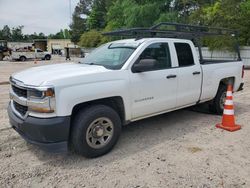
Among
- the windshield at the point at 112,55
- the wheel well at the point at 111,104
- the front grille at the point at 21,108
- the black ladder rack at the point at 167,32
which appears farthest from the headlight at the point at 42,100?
the black ladder rack at the point at 167,32

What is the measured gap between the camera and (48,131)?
11.0 ft

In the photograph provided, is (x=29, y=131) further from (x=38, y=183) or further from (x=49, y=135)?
(x=38, y=183)

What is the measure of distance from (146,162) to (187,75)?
2.12 metres

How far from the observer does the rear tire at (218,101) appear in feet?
20.2

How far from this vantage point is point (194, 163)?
3.72 metres

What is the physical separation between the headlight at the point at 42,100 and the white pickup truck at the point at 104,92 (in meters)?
0.01

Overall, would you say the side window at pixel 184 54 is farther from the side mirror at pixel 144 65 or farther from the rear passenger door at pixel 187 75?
the side mirror at pixel 144 65

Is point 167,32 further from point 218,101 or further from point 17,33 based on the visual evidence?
point 17,33

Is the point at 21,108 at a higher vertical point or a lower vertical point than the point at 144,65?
lower

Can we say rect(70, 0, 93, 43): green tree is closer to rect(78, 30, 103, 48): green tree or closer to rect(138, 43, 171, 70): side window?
rect(78, 30, 103, 48): green tree

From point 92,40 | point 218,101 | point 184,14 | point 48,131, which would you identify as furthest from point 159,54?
point 92,40

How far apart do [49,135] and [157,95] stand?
2.05m

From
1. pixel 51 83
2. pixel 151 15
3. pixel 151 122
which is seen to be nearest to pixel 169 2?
pixel 151 15

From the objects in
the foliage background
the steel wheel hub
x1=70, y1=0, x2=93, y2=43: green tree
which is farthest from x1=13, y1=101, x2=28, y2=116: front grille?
x1=70, y1=0, x2=93, y2=43: green tree
